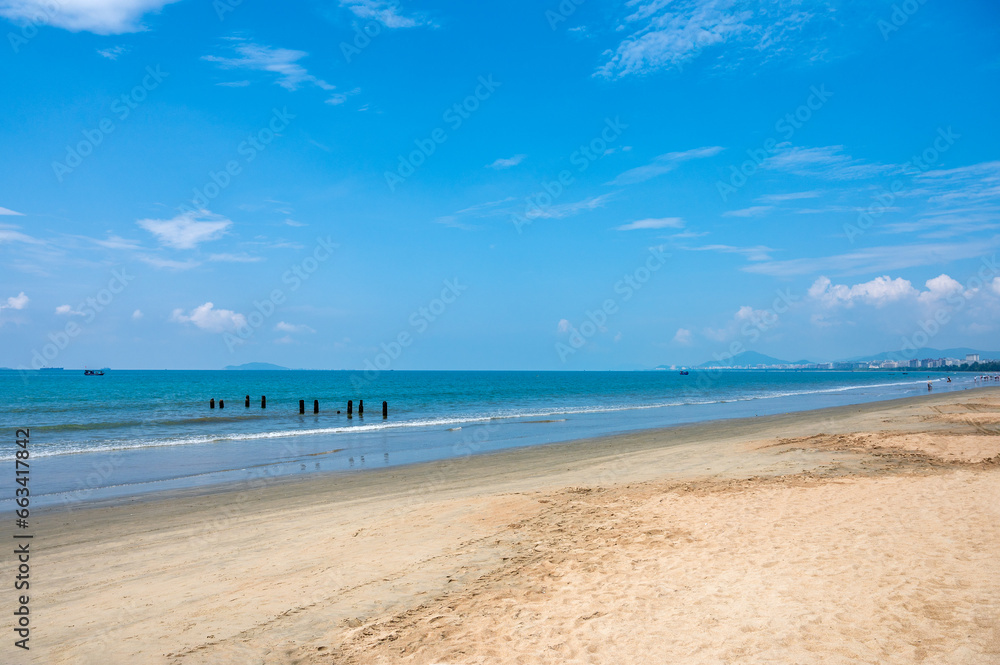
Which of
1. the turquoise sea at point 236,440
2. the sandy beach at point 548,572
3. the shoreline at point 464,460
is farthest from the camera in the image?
the turquoise sea at point 236,440

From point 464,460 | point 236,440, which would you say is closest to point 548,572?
point 464,460

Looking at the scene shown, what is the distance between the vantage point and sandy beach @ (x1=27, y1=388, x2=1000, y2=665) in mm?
5625

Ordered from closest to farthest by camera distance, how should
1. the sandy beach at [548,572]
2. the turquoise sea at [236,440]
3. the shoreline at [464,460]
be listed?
the sandy beach at [548,572]
the shoreline at [464,460]
the turquoise sea at [236,440]

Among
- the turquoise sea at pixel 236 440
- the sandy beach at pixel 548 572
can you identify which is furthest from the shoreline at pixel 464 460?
the sandy beach at pixel 548 572

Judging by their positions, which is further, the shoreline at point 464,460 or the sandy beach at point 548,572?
the shoreline at point 464,460

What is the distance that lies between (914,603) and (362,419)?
124ft

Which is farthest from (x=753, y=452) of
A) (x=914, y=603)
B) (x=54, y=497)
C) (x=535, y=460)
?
(x=54, y=497)

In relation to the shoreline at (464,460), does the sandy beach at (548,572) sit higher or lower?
higher

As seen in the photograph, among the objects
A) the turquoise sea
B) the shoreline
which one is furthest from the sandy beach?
the turquoise sea

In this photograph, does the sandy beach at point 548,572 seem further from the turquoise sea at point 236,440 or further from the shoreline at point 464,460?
the turquoise sea at point 236,440

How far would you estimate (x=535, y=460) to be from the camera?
19.4 m

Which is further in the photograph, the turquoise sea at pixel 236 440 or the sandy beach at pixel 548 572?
the turquoise sea at pixel 236 440

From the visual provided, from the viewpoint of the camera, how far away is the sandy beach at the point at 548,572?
5.62 metres

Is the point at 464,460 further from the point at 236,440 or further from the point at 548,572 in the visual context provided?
the point at 236,440
